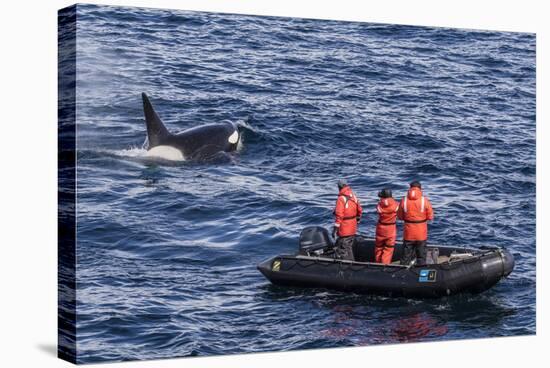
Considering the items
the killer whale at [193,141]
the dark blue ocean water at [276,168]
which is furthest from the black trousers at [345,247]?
the killer whale at [193,141]

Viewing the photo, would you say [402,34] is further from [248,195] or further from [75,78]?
[75,78]

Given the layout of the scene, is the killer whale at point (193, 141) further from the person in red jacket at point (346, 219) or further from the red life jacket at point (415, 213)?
the red life jacket at point (415, 213)

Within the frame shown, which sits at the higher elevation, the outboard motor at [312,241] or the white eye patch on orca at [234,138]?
the white eye patch on orca at [234,138]

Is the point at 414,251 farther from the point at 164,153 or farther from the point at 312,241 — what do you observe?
the point at 164,153

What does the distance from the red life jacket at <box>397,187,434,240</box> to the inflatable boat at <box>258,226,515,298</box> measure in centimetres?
77

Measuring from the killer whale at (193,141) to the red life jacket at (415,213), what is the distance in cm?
448

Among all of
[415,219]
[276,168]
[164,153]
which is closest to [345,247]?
[415,219]

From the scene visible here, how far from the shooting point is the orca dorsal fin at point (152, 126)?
79.7 feet

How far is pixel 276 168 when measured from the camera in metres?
25.7

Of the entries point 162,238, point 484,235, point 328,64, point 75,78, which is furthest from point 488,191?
point 75,78

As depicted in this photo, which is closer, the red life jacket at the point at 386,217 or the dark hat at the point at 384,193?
the dark hat at the point at 384,193

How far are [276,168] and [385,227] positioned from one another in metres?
2.87

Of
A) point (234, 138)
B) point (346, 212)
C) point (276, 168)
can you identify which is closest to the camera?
point (346, 212)

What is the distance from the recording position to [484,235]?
2680cm
